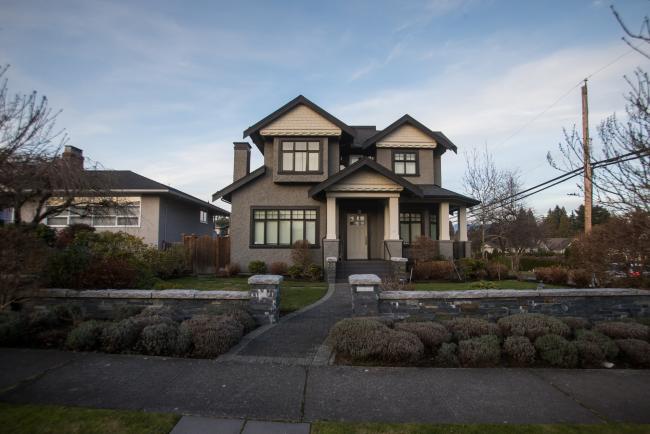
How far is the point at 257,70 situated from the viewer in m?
13.0

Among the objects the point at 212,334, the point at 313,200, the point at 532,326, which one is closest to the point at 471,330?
the point at 532,326

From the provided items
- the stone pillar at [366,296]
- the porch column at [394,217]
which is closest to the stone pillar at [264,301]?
the stone pillar at [366,296]

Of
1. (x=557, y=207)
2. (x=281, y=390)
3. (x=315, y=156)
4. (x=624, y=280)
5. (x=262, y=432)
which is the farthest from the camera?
(x=557, y=207)

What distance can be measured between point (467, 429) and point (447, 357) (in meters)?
1.94

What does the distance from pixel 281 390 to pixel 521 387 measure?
311 centimetres

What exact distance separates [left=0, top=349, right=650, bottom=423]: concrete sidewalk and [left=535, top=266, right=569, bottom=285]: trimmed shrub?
31.3 feet

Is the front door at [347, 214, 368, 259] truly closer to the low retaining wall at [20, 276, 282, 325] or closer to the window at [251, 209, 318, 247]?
the window at [251, 209, 318, 247]

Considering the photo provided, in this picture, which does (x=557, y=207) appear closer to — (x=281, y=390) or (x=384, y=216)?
(x=384, y=216)

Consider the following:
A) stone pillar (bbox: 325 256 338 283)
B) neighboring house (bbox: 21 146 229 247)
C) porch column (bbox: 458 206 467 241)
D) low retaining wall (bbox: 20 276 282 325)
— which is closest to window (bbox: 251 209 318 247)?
stone pillar (bbox: 325 256 338 283)

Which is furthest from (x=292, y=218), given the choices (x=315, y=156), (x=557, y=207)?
(x=557, y=207)

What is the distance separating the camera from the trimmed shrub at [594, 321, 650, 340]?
19.2 feet

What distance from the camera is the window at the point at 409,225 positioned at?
17516 mm

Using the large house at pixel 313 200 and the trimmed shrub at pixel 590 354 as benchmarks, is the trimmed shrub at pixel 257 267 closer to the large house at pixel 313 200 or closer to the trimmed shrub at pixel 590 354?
the large house at pixel 313 200

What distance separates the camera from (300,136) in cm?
1605
